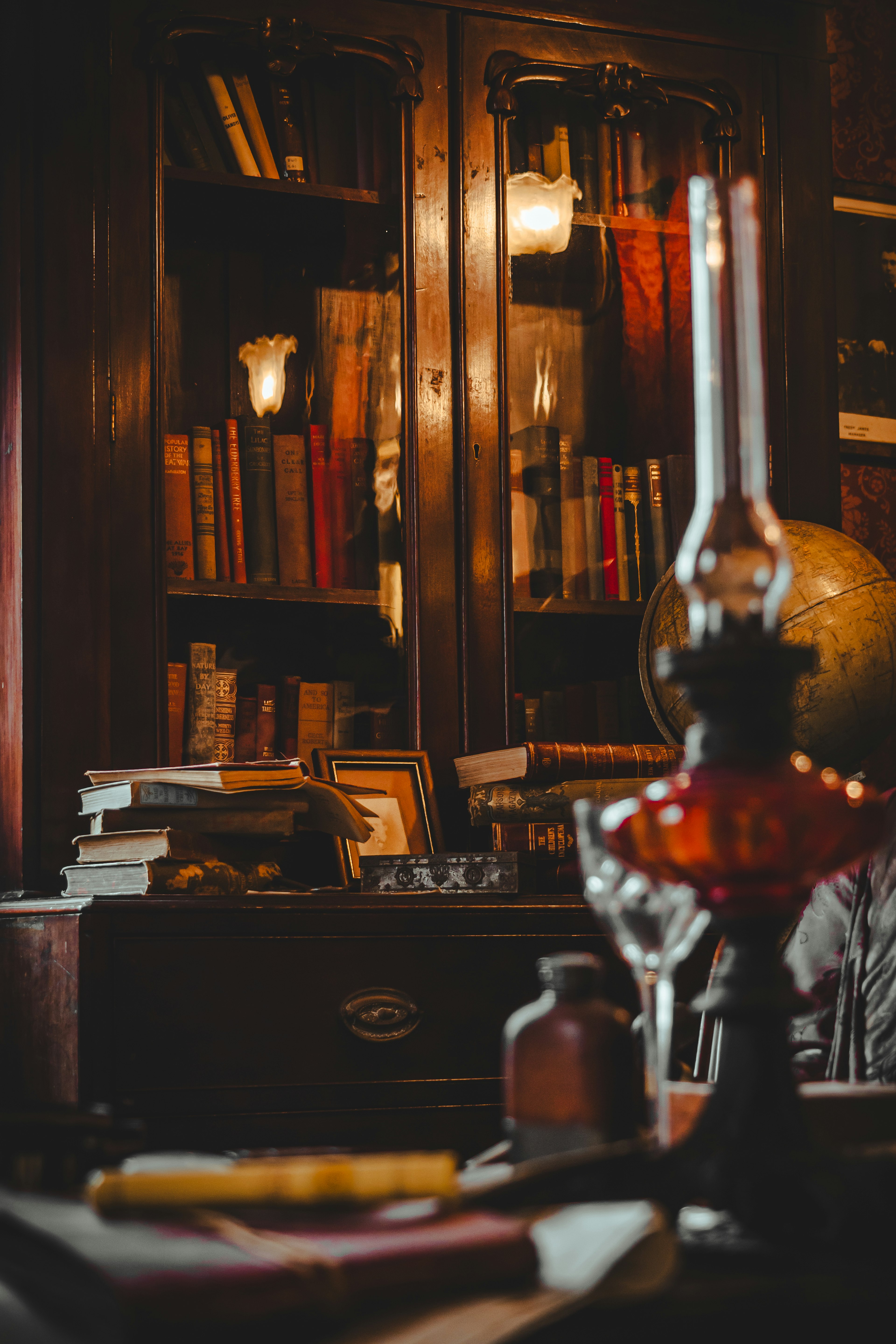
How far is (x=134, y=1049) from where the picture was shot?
1.67 m

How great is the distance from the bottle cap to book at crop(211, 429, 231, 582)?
1411mm

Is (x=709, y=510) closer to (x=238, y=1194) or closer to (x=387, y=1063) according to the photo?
(x=238, y=1194)

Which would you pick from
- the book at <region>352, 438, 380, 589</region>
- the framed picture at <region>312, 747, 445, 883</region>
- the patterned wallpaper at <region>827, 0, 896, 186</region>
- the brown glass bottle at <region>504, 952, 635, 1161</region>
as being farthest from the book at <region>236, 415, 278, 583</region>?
the patterned wallpaper at <region>827, 0, 896, 186</region>

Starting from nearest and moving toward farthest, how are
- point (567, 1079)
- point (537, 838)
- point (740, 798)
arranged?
1. point (740, 798)
2. point (567, 1079)
3. point (537, 838)

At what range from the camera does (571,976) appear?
797 millimetres

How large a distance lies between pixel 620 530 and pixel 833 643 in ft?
1.33

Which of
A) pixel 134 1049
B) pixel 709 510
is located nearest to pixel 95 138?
Result: pixel 134 1049

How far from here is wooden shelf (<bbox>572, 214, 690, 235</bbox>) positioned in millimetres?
2355

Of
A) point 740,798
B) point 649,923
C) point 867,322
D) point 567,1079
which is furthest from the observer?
point 867,322

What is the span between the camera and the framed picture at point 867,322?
3.05 metres

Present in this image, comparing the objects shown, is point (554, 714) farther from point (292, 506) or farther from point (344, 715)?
point (292, 506)

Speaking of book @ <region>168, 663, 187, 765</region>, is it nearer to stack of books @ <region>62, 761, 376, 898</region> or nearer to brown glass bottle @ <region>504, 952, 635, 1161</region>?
stack of books @ <region>62, 761, 376, 898</region>

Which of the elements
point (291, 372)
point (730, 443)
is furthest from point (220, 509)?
point (730, 443)

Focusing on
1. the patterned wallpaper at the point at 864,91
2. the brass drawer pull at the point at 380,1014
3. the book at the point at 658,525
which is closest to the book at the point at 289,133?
the book at the point at 658,525
